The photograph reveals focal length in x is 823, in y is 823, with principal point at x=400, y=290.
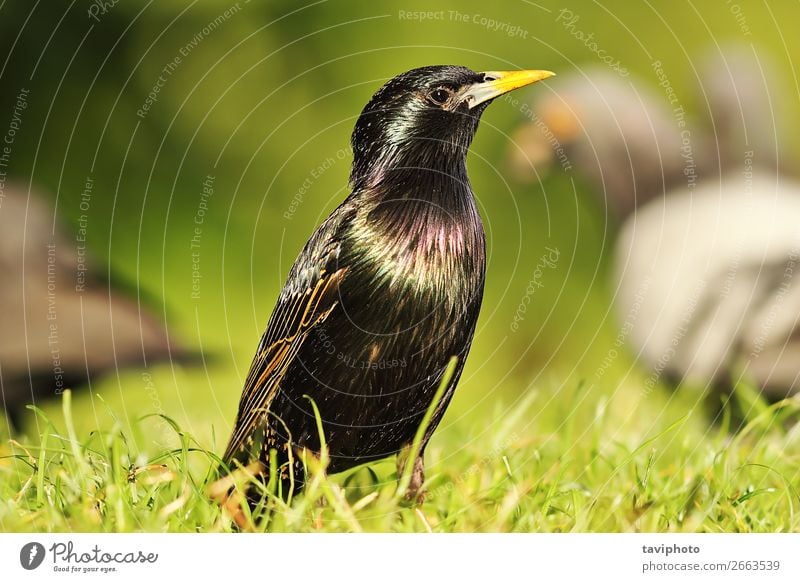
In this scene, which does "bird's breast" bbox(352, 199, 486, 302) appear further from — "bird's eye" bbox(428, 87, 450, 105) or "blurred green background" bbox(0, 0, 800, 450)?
"blurred green background" bbox(0, 0, 800, 450)

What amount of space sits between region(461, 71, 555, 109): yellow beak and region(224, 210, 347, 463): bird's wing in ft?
1.42

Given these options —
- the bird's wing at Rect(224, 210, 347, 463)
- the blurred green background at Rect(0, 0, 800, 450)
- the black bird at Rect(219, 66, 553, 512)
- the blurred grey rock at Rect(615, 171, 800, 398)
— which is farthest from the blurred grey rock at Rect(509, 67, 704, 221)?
the bird's wing at Rect(224, 210, 347, 463)

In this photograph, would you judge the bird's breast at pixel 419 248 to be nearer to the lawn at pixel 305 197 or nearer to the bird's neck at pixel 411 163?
the bird's neck at pixel 411 163

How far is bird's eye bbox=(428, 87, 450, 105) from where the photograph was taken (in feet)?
6.23

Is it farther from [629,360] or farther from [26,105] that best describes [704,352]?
[26,105]

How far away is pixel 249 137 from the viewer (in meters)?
2.96

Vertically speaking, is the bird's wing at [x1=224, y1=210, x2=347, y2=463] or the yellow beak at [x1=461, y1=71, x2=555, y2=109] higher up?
the yellow beak at [x1=461, y1=71, x2=555, y2=109]

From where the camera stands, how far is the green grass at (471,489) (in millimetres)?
1783

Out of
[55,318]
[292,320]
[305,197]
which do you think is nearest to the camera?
[292,320]

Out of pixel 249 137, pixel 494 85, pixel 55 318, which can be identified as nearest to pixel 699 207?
pixel 494 85

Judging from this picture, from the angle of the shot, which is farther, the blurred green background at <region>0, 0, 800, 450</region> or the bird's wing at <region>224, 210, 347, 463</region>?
the blurred green background at <region>0, 0, 800, 450</region>

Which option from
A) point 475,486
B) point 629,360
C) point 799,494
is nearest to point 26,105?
point 475,486
